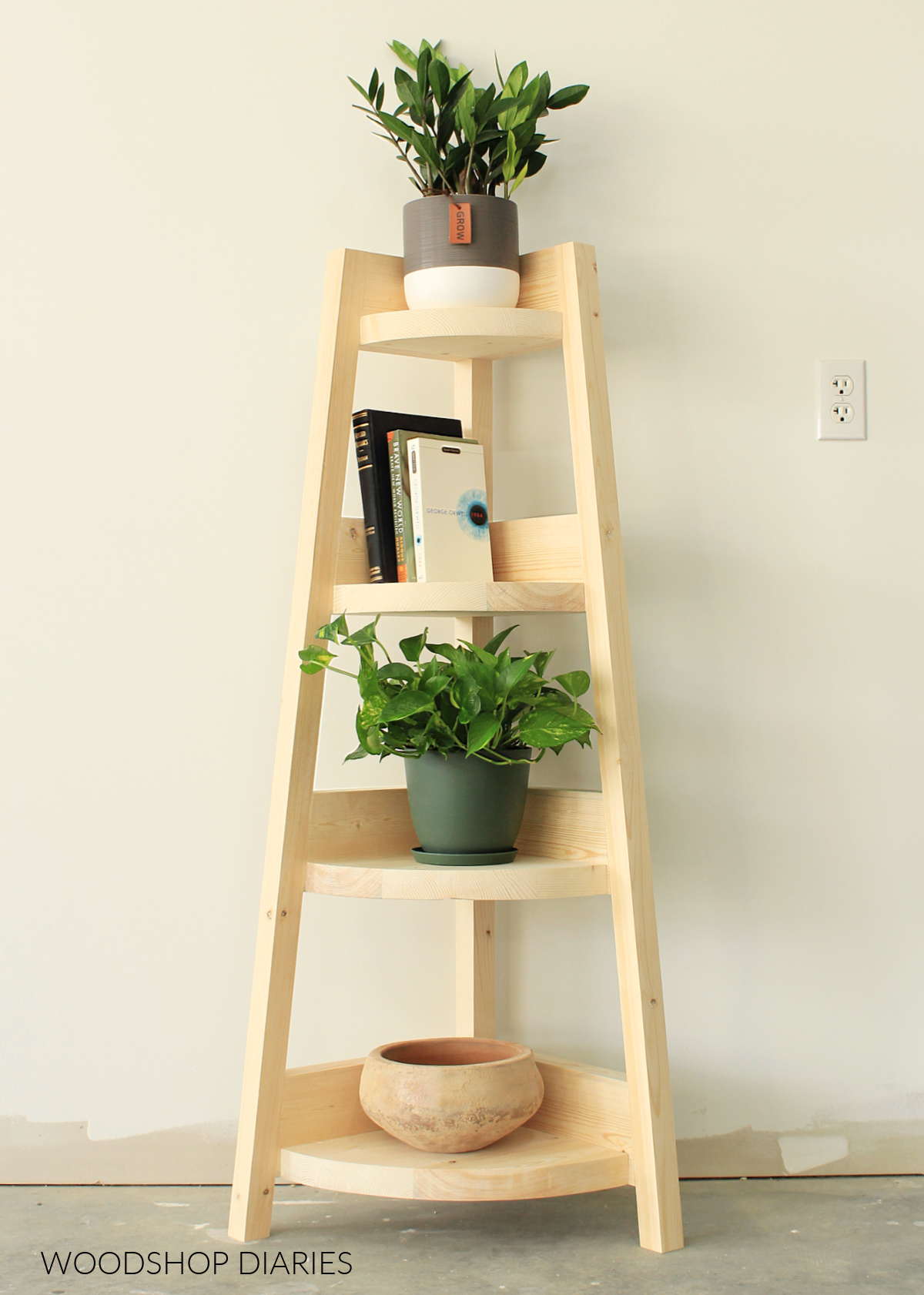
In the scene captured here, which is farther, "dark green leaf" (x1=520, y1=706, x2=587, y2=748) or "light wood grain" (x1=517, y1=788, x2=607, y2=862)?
"light wood grain" (x1=517, y1=788, x2=607, y2=862)

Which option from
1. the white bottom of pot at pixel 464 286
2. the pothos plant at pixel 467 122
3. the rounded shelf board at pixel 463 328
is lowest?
the rounded shelf board at pixel 463 328

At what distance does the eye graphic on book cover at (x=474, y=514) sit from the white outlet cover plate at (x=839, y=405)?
0.54m

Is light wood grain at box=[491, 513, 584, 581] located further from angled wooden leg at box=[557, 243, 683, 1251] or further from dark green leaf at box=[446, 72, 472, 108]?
dark green leaf at box=[446, 72, 472, 108]

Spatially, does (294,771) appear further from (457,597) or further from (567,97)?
(567,97)

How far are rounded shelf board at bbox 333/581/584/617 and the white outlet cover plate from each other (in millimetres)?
540

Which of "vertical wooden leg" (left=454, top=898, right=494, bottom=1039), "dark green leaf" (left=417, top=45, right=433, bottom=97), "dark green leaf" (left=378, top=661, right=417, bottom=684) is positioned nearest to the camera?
"dark green leaf" (left=378, top=661, right=417, bottom=684)

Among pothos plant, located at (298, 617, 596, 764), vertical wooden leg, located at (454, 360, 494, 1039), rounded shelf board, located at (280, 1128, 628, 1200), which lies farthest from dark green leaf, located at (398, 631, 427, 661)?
Result: rounded shelf board, located at (280, 1128, 628, 1200)

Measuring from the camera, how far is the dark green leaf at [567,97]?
1.45 m

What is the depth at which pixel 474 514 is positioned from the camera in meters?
1.42

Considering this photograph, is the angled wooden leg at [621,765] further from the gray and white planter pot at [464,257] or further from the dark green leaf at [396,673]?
the dark green leaf at [396,673]

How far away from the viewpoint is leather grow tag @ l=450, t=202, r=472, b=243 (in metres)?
1.38

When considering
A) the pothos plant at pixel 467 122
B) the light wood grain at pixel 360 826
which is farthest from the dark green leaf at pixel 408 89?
the light wood grain at pixel 360 826

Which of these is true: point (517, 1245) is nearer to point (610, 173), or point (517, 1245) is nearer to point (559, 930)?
point (559, 930)

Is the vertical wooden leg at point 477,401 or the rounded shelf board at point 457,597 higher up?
the vertical wooden leg at point 477,401
